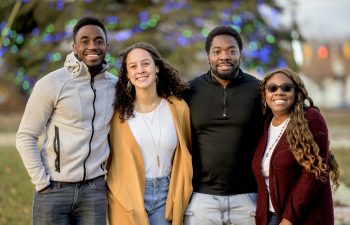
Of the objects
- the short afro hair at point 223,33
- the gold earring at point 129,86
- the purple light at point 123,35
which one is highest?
the purple light at point 123,35

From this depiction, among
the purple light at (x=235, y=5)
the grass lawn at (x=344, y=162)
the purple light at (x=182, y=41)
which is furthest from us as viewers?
the purple light at (x=235, y=5)

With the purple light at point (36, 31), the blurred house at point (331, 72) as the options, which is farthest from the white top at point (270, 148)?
the blurred house at point (331, 72)

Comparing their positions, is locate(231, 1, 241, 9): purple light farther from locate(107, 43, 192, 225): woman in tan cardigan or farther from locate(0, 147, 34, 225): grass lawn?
locate(107, 43, 192, 225): woman in tan cardigan

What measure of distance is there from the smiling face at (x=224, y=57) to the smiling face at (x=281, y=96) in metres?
0.38

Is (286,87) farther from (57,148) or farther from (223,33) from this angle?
(57,148)

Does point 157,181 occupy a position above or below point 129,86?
below

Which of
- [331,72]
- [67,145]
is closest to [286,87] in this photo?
[67,145]

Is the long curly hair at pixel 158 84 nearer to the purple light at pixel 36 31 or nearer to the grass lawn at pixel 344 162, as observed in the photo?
the grass lawn at pixel 344 162

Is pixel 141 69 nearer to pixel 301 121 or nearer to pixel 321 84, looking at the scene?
pixel 301 121

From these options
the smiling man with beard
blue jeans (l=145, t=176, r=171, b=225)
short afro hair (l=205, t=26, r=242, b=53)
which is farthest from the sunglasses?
blue jeans (l=145, t=176, r=171, b=225)

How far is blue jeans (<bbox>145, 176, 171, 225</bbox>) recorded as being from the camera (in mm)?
4473

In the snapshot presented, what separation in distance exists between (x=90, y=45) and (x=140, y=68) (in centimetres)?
41

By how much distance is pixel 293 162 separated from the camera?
13.4 feet

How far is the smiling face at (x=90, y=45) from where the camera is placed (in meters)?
4.40
